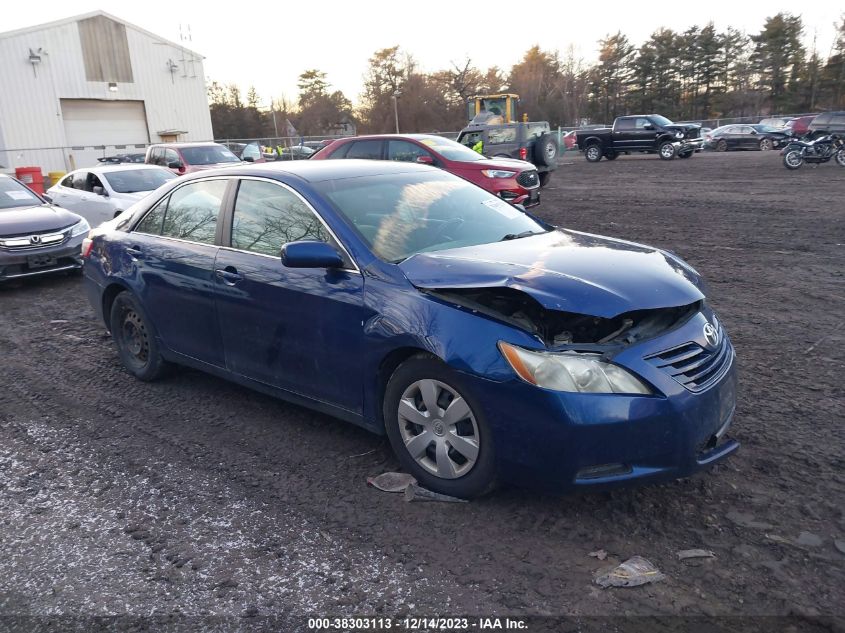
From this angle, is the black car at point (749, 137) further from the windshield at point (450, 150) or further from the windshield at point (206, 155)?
the windshield at point (206, 155)

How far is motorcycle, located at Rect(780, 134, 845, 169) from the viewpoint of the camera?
68.5 feet

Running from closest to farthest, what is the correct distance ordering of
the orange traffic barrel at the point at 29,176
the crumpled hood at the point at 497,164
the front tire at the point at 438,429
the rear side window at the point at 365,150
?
the front tire at the point at 438,429
the crumpled hood at the point at 497,164
the rear side window at the point at 365,150
the orange traffic barrel at the point at 29,176

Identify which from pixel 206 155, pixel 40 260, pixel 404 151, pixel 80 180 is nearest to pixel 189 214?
pixel 40 260

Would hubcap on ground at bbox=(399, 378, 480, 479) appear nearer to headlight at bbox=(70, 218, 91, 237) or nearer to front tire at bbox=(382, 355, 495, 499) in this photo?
front tire at bbox=(382, 355, 495, 499)

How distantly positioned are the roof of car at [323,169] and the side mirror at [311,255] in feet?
2.25

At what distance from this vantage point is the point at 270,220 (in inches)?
169

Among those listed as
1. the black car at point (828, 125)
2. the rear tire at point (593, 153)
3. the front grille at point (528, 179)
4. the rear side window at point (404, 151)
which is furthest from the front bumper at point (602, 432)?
the rear tire at point (593, 153)

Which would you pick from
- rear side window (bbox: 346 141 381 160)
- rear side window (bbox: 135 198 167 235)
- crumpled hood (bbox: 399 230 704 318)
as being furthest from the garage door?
crumpled hood (bbox: 399 230 704 318)

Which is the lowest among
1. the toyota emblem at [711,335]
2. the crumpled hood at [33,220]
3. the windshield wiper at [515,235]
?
the toyota emblem at [711,335]

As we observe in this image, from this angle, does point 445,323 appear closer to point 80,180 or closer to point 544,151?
point 80,180

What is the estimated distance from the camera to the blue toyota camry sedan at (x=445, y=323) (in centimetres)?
304

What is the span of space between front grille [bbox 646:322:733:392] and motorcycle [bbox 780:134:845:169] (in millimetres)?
20675

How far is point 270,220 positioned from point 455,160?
9153 mm

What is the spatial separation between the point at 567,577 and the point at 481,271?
144 cm
